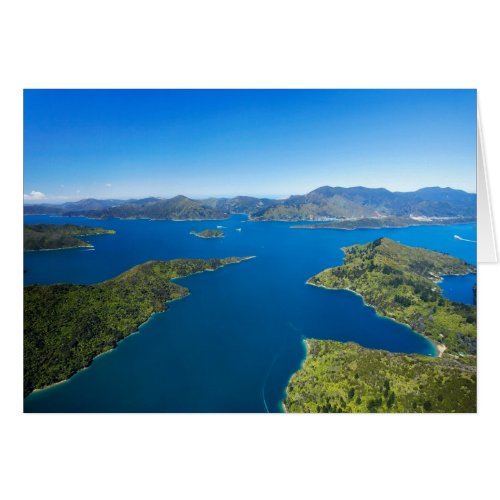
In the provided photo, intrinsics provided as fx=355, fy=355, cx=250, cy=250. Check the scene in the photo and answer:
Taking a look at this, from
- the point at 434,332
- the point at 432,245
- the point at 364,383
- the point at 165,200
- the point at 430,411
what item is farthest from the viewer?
the point at 432,245

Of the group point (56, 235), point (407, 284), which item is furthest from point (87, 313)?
point (407, 284)

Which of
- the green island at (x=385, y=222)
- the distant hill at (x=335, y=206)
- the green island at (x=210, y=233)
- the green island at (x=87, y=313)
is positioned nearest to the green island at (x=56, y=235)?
the distant hill at (x=335, y=206)

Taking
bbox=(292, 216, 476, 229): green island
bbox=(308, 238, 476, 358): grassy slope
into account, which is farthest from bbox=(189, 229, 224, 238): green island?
bbox=(292, 216, 476, 229): green island

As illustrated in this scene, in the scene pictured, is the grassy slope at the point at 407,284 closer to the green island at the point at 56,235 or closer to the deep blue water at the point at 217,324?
the deep blue water at the point at 217,324

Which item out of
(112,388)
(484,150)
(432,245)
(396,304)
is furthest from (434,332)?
(112,388)

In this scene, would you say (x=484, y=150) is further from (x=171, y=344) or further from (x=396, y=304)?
(x=171, y=344)

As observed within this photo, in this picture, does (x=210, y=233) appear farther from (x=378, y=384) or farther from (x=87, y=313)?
(x=378, y=384)

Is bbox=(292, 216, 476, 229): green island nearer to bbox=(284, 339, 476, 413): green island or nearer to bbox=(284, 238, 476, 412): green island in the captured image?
bbox=(284, 238, 476, 412): green island
